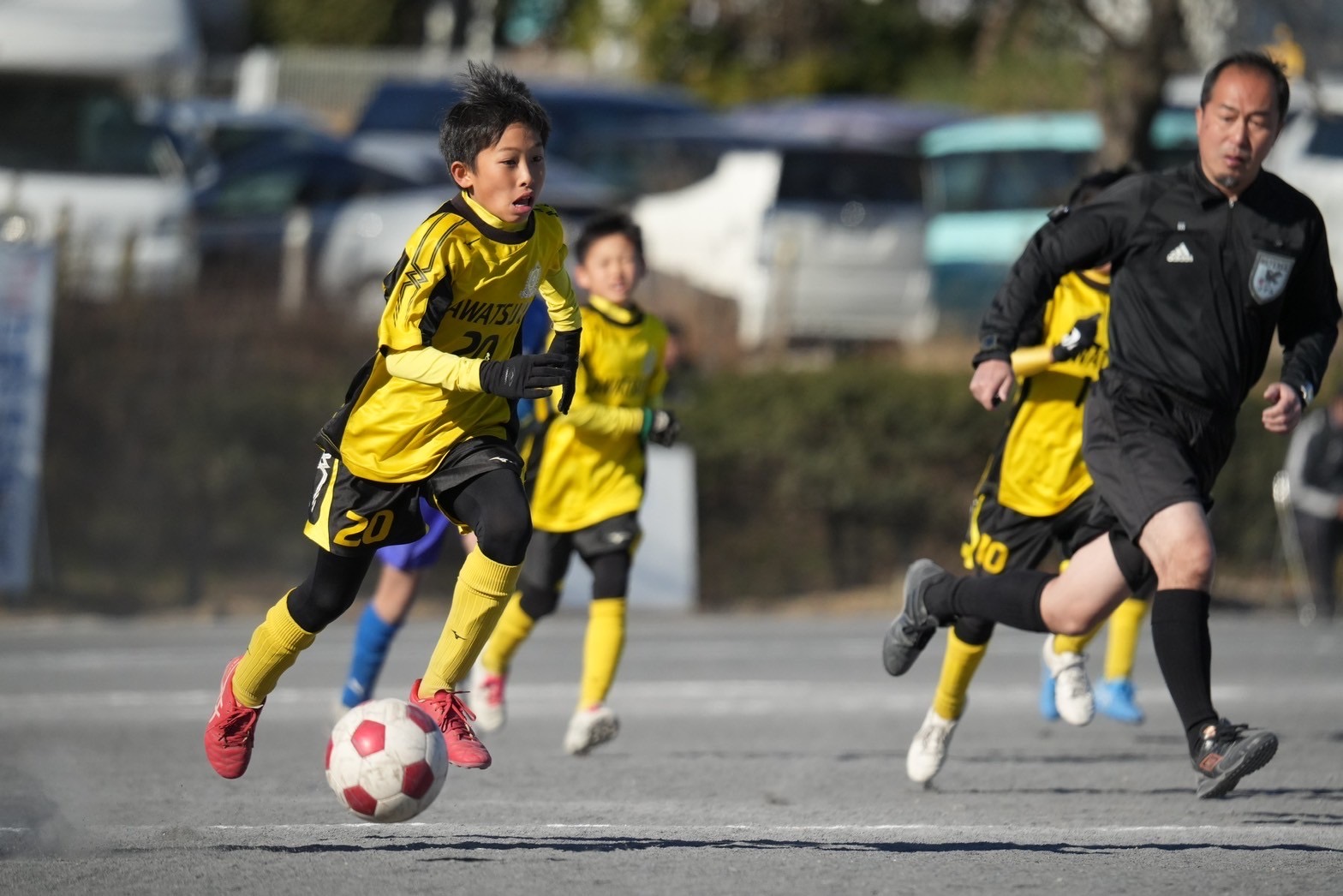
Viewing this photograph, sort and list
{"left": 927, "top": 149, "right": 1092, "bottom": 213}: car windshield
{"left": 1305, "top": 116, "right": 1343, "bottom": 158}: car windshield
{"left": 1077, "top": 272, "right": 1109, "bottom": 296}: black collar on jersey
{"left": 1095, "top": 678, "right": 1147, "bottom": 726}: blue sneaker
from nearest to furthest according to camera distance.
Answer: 1. {"left": 1077, "top": 272, "right": 1109, "bottom": 296}: black collar on jersey
2. {"left": 1095, "top": 678, "right": 1147, "bottom": 726}: blue sneaker
3. {"left": 1305, "top": 116, "right": 1343, "bottom": 158}: car windshield
4. {"left": 927, "top": 149, "right": 1092, "bottom": 213}: car windshield

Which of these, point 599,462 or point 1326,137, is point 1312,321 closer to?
point 599,462

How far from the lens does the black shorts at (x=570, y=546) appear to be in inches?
330

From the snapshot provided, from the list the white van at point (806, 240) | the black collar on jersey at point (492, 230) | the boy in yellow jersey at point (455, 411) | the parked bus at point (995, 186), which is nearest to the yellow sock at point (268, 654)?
the boy in yellow jersey at point (455, 411)

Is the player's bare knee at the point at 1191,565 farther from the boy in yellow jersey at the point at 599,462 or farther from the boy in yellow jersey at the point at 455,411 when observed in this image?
the boy in yellow jersey at the point at 599,462

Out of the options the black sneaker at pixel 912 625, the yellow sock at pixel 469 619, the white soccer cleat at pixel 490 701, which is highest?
the yellow sock at pixel 469 619

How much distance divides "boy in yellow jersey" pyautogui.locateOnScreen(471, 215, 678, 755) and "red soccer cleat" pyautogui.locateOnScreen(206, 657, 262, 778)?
2.37 m

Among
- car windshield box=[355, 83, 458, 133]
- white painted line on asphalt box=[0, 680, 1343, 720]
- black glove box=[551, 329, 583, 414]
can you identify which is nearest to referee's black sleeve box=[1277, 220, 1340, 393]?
black glove box=[551, 329, 583, 414]

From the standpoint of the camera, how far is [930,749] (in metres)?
7.24

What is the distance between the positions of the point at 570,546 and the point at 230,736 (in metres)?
2.77

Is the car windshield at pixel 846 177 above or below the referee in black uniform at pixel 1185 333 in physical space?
below

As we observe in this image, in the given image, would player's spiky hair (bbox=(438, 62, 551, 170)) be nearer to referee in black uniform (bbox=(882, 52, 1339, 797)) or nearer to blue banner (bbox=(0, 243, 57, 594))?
referee in black uniform (bbox=(882, 52, 1339, 797))

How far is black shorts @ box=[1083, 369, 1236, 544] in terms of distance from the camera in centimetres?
605

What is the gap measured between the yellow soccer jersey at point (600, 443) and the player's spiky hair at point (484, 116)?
256 centimetres

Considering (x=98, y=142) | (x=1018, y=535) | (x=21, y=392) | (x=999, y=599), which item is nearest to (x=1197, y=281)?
(x=999, y=599)
